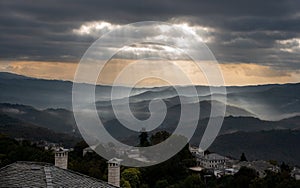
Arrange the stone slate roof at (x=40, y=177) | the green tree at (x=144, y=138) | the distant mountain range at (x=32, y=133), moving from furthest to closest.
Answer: the distant mountain range at (x=32, y=133), the green tree at (x=144, y=138), the stone slate roof at (x=40, y=177)

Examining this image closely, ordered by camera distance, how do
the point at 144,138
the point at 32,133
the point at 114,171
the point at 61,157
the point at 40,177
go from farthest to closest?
the point at 32,133 → the point at 144,138 → the point at 61,157 → the point at 114,171 → the point at 40,177

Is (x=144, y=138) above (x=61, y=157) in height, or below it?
below

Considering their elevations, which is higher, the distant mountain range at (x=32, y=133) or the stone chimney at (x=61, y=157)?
the stone chimney at (x=61, y=157)

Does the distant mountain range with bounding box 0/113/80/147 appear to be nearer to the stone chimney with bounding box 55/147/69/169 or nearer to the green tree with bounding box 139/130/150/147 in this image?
the green tree with bounding box 139/130/150/147

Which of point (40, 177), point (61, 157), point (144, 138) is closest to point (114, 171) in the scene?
point (61, 157)

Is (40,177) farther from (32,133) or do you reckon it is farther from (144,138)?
(32,133)

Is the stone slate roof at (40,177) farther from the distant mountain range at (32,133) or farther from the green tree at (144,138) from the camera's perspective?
the distant mountain range at (32,133)

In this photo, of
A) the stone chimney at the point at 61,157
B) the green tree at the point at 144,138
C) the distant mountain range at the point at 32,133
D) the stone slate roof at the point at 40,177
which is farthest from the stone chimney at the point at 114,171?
the distant mountain range at the point at 32,133

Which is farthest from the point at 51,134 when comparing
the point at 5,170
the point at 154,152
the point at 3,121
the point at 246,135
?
the point at 5,170
